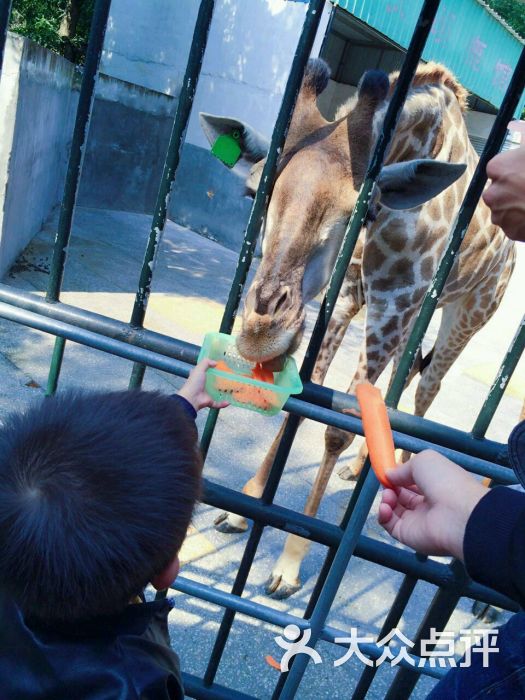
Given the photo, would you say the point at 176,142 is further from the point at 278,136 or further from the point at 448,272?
the point at 448,272

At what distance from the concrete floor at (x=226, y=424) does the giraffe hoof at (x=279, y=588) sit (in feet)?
0.11

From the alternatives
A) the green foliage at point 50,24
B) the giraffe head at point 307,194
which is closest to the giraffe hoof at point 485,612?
the giraffe head at point 307,194

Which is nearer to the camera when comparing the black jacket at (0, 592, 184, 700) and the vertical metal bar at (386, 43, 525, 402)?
the black jacket at (0, 592, 184, 700)

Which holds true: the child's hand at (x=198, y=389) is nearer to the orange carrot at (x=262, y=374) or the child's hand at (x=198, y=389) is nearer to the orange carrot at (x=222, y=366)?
the orange carrot at (x=222, y=366)

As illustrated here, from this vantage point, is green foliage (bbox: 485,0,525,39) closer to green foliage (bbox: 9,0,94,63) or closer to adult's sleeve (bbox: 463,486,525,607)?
green foliage (bbox: 9,0,94,63)

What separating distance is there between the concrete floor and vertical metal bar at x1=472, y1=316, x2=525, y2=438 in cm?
150

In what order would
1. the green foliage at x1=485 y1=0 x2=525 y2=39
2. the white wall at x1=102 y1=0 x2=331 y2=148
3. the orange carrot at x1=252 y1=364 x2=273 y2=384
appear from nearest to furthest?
the orange carrot at x1=252 y1=364 x2=273 y2=384 → the white wall at x1=102 y1=0 x2=331 y2=148 → the green foliage at x1=485 y1=0 x2=525 y2=39

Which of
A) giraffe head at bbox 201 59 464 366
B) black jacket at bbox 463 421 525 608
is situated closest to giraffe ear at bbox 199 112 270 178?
giraffe head at bbox 201 59 464 366

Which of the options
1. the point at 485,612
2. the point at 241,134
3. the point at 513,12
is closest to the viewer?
the point at 241,134

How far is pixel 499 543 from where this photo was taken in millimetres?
959

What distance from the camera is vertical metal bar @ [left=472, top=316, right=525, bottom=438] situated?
1.53 metres

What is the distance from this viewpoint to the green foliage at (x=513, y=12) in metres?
16.7

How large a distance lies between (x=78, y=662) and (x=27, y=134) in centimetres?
607

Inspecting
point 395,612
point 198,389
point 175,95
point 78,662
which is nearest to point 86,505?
point 78,662
